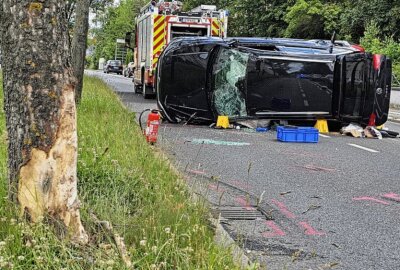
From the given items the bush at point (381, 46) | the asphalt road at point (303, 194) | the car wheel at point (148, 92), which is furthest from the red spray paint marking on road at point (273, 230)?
the bush at point (381, 46)

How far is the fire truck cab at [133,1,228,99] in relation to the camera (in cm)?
1797

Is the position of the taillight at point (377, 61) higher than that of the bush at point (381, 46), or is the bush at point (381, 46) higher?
the bush at point (381, 46)

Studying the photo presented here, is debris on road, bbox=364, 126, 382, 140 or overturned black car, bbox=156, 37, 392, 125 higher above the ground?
→ overturned black car, bbox=156, 37, 392, 125

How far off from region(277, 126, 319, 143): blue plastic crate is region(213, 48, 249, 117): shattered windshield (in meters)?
1.63

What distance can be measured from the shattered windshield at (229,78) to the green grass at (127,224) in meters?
5.75

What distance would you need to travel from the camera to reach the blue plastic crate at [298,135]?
413 inches

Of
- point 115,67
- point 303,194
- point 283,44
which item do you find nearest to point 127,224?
point 303,194

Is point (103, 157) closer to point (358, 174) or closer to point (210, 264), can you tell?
point (210, 264)

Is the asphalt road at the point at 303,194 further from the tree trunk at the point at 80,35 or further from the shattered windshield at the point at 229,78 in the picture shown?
the tree trunk at the point at 80,35

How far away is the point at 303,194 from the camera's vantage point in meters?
6.22

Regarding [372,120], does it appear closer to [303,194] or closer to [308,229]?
[303,194]

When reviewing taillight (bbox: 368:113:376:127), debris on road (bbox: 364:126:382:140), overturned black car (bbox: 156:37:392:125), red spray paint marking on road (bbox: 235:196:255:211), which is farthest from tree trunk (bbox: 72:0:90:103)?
red spray paint marking on road (bbox: 235:196:255:211)

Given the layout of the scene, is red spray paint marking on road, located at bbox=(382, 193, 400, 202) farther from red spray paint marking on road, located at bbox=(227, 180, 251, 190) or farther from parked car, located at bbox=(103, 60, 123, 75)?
parked car, located at bbox=(103, 60, 123, 75)

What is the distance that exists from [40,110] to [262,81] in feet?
28.9
